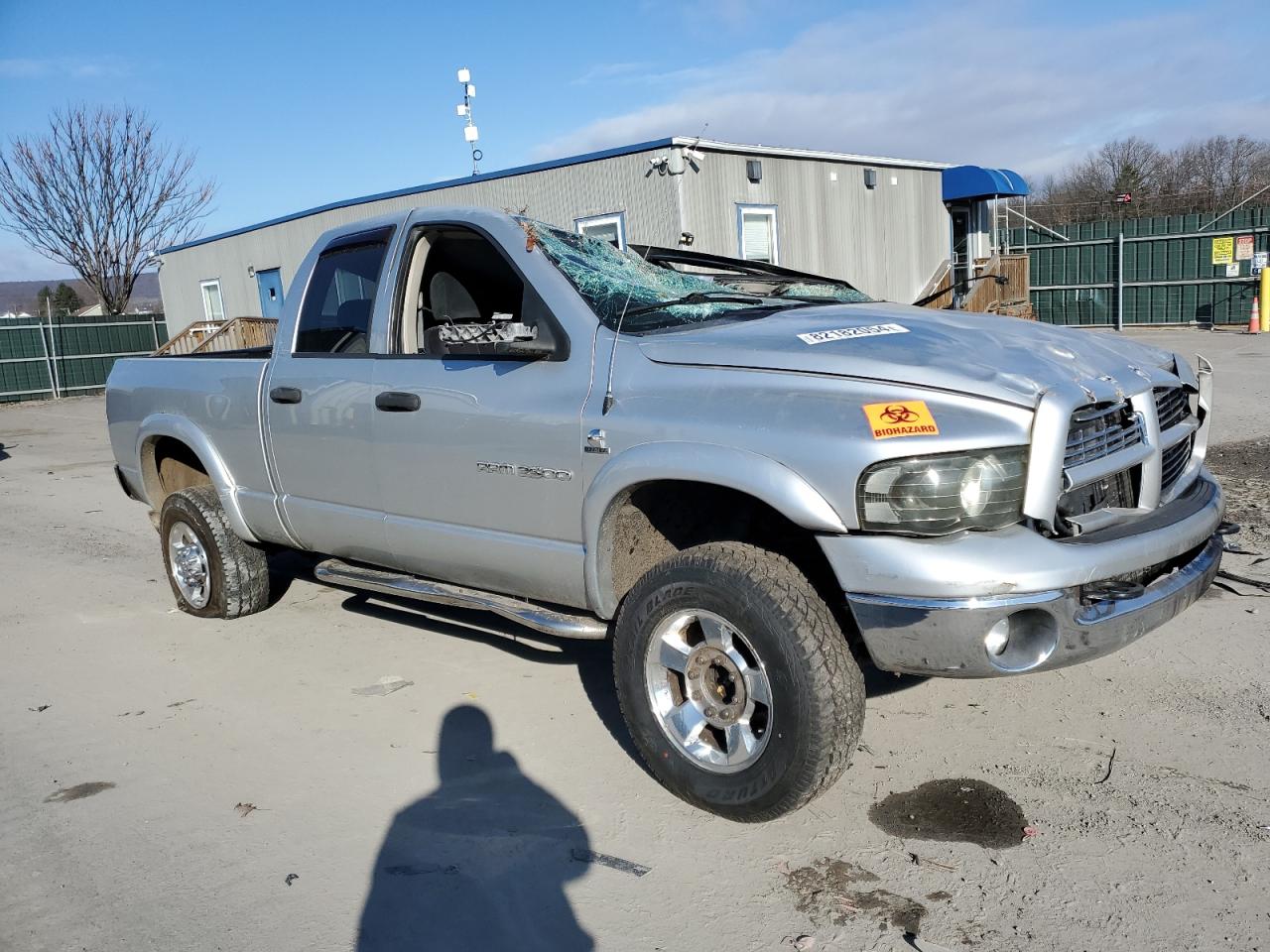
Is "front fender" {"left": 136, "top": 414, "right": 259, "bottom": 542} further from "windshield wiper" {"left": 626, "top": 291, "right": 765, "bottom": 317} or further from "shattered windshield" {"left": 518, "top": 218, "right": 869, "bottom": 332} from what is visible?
"windshield wiper" {"left": 626, "top": 291, "right": 765, "bottom": 317}

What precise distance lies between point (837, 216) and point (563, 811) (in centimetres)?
1610

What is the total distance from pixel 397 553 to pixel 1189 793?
10.4 feet

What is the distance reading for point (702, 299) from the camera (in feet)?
13.4

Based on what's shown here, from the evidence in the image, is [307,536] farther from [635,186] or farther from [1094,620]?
[635,186]

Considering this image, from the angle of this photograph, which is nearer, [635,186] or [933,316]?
[933,316]

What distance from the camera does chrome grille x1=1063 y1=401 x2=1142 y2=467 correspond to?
3122mm

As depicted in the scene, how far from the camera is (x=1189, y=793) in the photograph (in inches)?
134

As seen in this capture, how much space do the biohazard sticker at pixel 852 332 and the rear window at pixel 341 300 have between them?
7.11 ft

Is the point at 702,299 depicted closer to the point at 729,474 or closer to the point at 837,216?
the point at 729,474

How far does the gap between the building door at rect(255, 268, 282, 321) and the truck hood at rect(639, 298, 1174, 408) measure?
2082 centimetres

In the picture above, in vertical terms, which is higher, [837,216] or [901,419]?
[837,216]

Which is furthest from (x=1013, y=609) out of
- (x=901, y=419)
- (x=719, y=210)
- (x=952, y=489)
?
(x=719, y=210)

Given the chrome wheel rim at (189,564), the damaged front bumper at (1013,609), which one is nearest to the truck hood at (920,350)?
the damaged front bumper at (1013,609)

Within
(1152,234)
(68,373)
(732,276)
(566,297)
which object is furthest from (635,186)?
(68,373)
